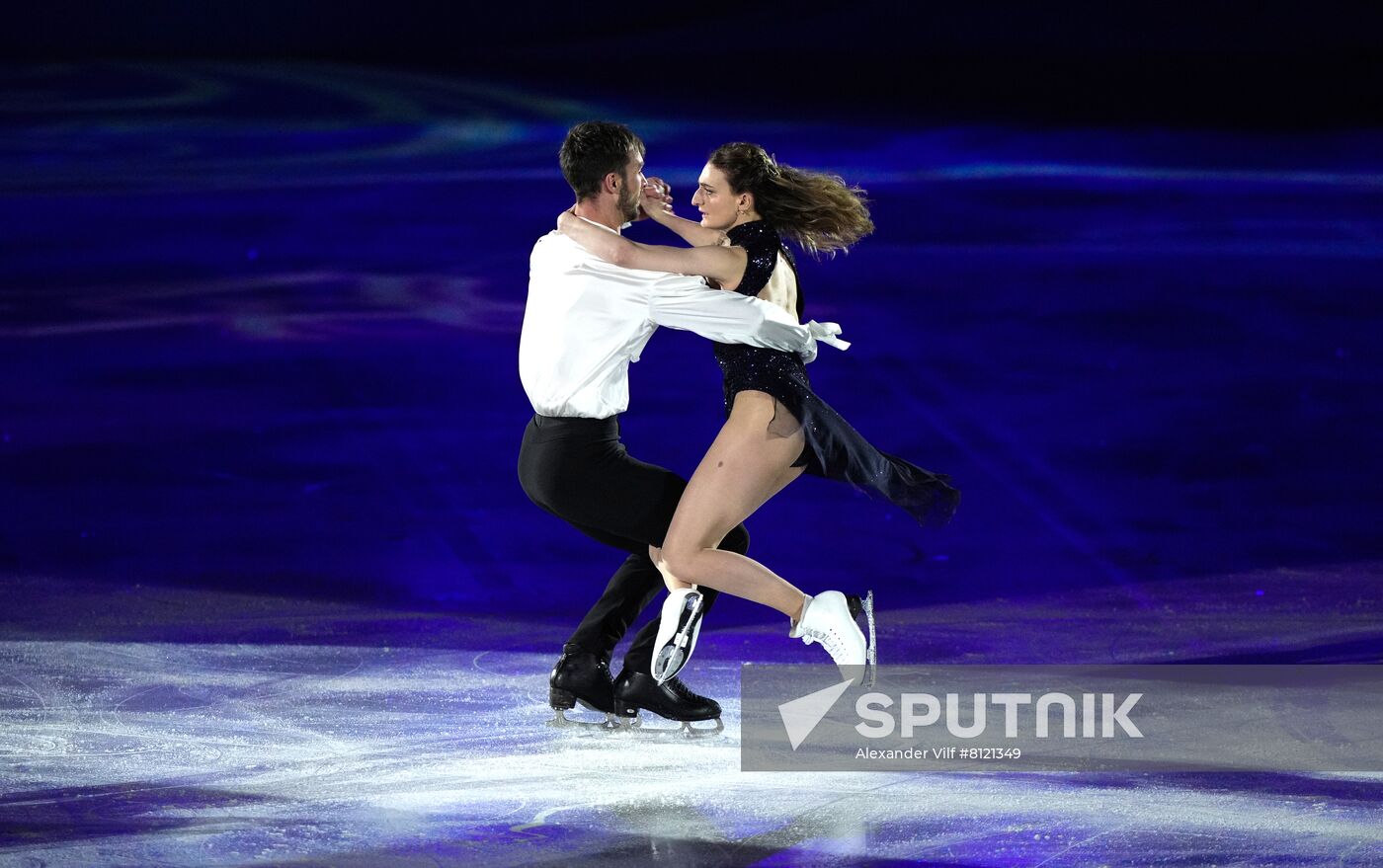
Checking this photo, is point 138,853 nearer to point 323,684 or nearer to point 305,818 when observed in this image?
point 305,818

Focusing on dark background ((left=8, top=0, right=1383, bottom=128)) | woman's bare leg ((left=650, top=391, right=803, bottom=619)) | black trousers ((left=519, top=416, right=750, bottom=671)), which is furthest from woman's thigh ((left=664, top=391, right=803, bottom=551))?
dark background ((left=8, top=0, right=1383, bottom=128))

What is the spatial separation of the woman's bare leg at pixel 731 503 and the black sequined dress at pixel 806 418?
0.04 meters

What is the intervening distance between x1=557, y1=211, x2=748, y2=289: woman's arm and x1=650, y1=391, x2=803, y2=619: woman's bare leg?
30 centimetres

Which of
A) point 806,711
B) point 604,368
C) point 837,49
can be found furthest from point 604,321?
point 837,49

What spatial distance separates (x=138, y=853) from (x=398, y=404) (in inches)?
143

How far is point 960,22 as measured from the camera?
6.68 m

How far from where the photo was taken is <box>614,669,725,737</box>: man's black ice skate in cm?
384

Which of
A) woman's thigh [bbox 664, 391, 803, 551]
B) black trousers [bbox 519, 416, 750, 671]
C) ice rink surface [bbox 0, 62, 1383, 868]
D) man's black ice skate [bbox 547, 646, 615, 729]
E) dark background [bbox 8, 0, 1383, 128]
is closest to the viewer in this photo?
woman's thigh [bbox 664, 391, 803, 551]

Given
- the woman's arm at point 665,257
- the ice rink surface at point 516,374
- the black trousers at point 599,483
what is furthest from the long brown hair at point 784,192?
the ice rink surface at point 516,374

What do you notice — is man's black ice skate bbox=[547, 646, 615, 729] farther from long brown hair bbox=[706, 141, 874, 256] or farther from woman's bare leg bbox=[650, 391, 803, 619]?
long brown hair bbox=[706, 141, 874, 256]

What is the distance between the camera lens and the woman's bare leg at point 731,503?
3.67m

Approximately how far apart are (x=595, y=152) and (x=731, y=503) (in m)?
0.92

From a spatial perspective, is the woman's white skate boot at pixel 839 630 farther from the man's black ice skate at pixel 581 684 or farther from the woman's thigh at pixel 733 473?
the man's black ice skate at pixel 581 684

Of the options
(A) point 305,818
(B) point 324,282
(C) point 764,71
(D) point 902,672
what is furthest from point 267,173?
(A) point 305,818
